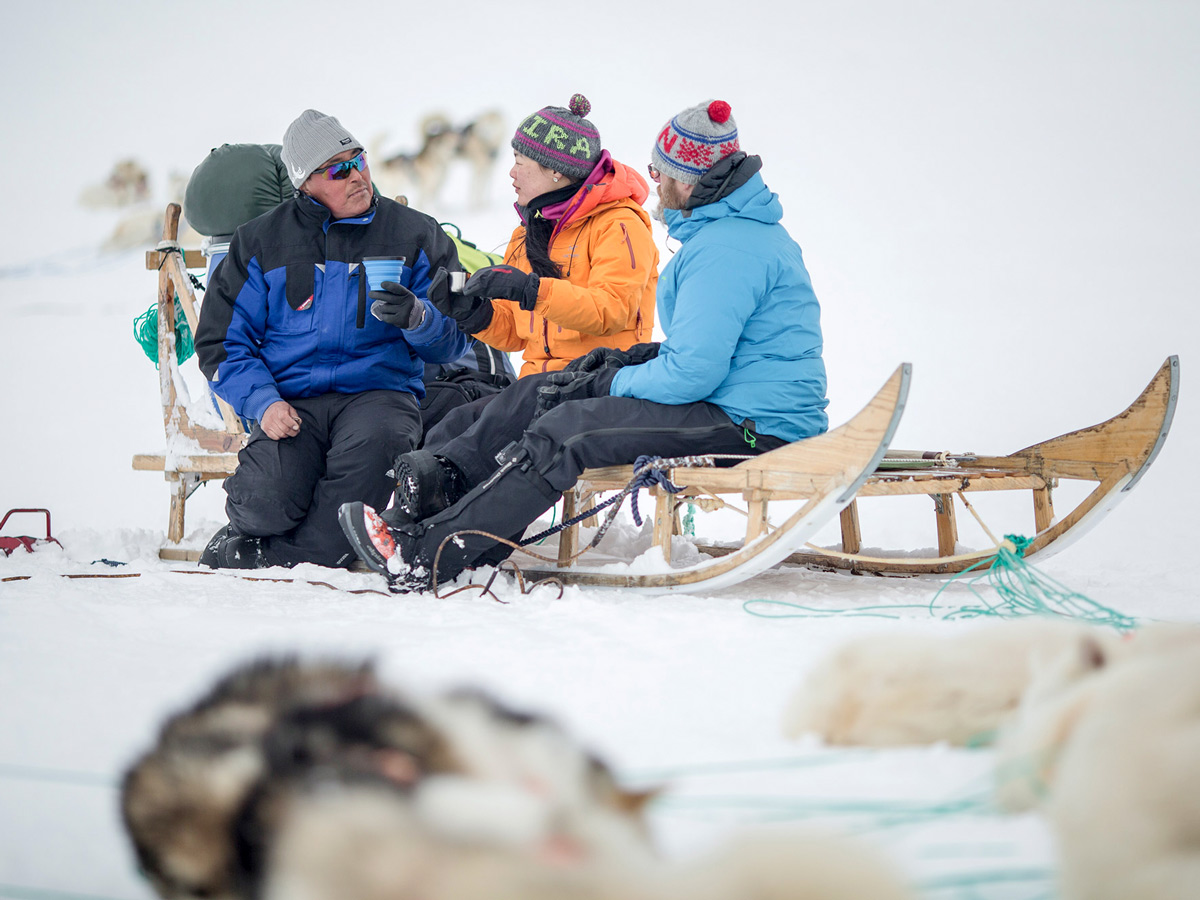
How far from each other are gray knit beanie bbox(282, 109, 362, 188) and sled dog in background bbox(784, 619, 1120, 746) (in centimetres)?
224

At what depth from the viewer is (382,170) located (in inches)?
247

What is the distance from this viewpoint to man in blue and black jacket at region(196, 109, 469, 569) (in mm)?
2525

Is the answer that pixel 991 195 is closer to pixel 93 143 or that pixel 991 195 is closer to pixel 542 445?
pixel 542 445

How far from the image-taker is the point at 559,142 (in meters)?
2.56

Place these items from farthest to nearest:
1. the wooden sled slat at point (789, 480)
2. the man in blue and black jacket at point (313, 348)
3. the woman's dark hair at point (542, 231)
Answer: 1. the woman's dark hair at point (542, 231)
2. the man in blue and black jacket at point (313, 348)
3. the wooden sled slat at point (789, 480)

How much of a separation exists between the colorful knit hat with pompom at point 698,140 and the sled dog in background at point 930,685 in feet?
5.09

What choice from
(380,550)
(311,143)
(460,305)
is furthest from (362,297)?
(380,550)

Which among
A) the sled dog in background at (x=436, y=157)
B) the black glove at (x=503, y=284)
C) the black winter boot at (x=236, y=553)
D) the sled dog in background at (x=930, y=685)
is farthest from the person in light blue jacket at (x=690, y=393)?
the sled dog in background at (x=436, y=157)

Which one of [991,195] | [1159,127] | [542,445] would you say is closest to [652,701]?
[542,445]

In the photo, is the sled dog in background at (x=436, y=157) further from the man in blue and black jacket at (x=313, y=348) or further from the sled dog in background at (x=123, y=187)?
the man in blue and black jacket at (x=313, y=348)

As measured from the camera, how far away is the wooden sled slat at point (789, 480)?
5.81ft

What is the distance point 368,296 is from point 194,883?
87.2 inches

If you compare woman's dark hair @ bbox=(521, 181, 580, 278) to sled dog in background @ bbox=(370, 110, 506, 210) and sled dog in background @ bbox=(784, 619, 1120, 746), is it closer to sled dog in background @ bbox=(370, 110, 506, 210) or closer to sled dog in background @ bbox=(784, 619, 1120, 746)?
sled dog in background @ bbox=(784, 619, 1120, 746)

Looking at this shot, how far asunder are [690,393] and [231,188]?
2102mm
